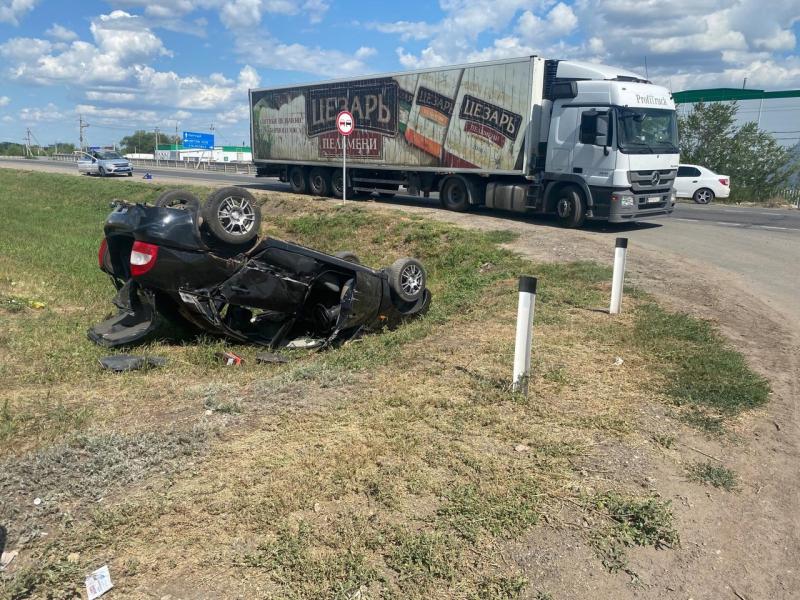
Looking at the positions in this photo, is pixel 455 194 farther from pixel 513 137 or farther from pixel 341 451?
pixel 341 451

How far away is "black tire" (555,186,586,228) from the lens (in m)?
14.0

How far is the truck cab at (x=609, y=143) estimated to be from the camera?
13.2 m

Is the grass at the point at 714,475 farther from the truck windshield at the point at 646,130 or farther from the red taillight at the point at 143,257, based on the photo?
the truck windshield at the point at 646,130

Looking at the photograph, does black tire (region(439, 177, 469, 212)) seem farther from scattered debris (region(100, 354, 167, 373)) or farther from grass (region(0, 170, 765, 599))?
scattered debris (region(100, 354, 167, 373))

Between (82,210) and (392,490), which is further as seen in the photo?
(82,210)

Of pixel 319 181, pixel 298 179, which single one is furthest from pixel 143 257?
pixel 298 179

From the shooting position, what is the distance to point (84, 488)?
3.36 metres

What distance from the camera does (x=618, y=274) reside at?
6.75 m

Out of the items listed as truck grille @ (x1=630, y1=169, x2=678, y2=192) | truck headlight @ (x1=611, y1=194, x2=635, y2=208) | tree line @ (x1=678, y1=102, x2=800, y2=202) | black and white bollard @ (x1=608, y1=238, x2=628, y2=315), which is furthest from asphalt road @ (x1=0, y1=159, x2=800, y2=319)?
tree line @ (x1=678, y1=102, x2=800, y2=202)

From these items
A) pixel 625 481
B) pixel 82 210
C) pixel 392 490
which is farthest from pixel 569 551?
pixel 82 210

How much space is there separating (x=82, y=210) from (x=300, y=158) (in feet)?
30.0

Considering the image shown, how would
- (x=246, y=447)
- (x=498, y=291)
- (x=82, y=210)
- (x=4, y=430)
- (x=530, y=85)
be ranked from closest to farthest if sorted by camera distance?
(x=246, y=447) < (x=4, y=430) < (x=498, y=291) < (x=530, y=85) < (x=82, y=210)

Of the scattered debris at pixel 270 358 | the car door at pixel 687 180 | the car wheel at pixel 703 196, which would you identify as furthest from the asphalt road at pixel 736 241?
the scattered debris at pixel 270 358

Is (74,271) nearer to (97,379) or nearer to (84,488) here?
(97,379)
